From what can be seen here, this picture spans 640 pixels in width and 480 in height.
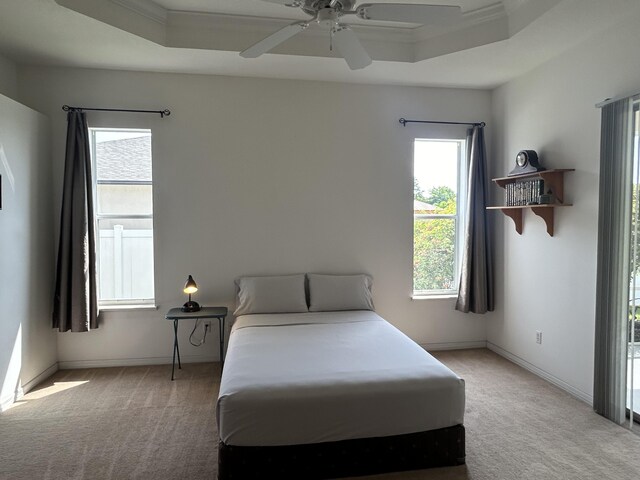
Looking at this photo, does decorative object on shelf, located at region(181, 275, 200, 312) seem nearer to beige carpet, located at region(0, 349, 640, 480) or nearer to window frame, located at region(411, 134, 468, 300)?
beige carpet, located at region(0, 349, 640, 480)

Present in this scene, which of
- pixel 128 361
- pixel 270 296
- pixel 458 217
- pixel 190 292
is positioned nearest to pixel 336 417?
pixel 270 296

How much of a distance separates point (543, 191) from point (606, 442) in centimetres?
183

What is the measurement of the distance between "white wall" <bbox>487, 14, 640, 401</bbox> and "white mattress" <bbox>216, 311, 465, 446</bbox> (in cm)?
152

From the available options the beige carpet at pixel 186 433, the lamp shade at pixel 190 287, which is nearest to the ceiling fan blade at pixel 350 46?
the lamp shade at pixel 190 287

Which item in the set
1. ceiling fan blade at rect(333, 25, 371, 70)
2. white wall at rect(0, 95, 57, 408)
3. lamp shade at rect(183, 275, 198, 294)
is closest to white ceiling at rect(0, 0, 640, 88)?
white wall at rect(0, 95, 57, 408)

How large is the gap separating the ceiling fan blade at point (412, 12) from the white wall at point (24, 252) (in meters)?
2.75

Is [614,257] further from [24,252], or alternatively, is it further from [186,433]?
[24,252]

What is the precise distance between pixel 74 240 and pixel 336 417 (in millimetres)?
2809

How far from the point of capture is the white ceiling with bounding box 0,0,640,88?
9.32ft

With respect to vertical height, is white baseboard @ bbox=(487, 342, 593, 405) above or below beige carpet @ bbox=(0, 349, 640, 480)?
above

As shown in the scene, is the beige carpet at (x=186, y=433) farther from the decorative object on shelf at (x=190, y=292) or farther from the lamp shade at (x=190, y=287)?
the lamp shade at (x=190, y=287)

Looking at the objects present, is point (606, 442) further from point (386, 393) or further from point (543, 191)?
point (543, 191)

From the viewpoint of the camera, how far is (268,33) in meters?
3.40

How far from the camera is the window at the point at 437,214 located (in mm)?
4441
